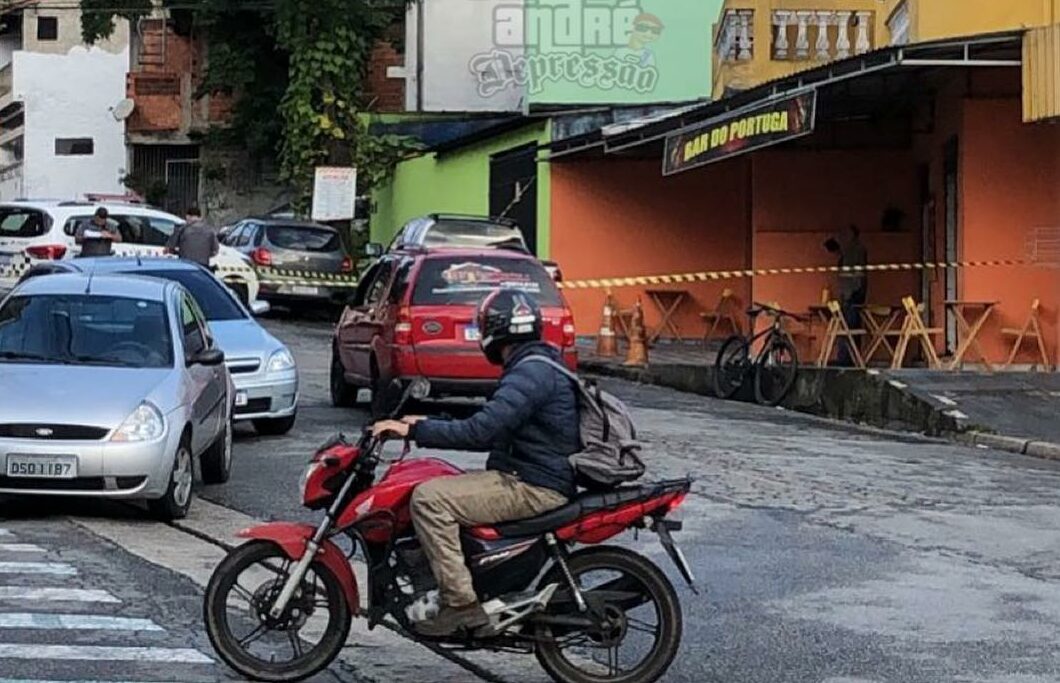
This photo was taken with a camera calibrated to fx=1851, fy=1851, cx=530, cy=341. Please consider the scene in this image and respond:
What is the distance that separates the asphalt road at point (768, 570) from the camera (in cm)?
827

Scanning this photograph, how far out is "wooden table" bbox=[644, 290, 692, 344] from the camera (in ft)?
96.1

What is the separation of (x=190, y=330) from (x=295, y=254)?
759 inches

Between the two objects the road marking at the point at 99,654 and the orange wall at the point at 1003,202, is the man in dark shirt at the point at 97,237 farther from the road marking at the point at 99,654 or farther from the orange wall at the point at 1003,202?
the road marking at the point at 99,654

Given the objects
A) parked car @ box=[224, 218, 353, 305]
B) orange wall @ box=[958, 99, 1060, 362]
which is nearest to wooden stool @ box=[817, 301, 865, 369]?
orange wall @ box=[958, 99, 1060, 362]

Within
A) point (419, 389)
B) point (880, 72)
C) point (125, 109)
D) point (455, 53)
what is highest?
point (455, 53)

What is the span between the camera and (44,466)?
11.3 meters

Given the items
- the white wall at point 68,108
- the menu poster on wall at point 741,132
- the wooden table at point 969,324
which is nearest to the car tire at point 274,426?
the menu poster on wall at point 741,132

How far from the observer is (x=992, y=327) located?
2188cm

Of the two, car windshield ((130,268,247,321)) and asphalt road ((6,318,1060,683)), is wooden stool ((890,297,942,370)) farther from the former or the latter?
car windshield ((130,268,247,321))

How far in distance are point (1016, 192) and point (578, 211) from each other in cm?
936

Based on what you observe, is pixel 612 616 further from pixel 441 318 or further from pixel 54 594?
pixel 441 318

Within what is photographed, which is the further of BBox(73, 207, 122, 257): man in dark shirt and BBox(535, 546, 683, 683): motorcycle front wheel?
BBox(73, 207, 122, 257): man in dark shirt

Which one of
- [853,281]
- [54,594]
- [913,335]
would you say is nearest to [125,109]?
[853,281]

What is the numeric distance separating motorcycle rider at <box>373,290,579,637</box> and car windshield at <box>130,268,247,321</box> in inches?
385
